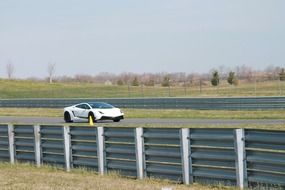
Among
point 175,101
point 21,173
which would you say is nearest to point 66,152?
point 21,173

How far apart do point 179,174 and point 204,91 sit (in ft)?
183

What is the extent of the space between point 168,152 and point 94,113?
2372 centimetres

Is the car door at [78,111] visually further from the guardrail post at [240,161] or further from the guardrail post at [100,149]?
the guardrail post at [240,161]

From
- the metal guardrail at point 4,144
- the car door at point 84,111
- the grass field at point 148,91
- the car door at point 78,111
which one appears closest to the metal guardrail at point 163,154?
the metal guardrail at point 4,144

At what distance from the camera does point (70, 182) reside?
37.9ft

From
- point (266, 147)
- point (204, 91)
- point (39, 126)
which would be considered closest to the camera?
point (266, 147)

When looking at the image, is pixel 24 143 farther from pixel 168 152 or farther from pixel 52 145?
pixel 168 152

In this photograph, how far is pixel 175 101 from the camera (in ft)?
144

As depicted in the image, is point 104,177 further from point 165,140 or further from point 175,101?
point 175,101

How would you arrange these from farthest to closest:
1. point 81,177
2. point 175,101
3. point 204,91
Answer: point 204,91 → point 175,101 → point 81,177

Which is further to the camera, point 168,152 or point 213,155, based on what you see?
point 168,152

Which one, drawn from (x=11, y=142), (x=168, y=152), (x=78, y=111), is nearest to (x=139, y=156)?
(x=168, y=152)

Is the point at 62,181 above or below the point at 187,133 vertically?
below

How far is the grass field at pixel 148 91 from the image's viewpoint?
5929 centimetres
